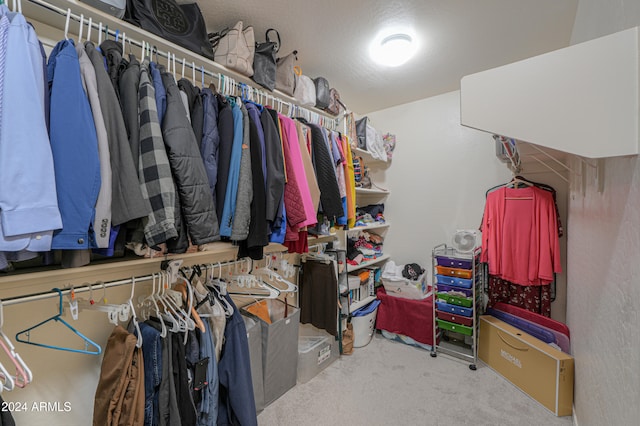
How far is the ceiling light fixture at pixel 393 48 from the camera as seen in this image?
189cm

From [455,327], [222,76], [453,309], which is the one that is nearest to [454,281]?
[453,309]

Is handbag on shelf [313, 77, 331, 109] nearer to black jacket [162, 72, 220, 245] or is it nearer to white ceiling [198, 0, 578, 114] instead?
white ceiling [198, 0, 578, 114]

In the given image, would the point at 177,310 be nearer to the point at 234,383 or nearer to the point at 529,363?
the point at 234,383

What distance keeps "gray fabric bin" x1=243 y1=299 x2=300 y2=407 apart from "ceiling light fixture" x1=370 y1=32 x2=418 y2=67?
6.59 ft

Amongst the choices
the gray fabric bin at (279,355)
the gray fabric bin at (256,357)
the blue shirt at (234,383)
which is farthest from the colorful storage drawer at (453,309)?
the blue shirt at (234,383)

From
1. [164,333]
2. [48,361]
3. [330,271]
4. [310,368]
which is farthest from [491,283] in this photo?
[48,361]

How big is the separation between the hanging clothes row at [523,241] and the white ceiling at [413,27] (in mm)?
1074

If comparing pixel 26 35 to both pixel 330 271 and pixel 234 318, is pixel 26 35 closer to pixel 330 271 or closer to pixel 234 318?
pixel 234 318

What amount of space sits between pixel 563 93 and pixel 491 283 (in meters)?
2.27

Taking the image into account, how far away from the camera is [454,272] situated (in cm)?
237

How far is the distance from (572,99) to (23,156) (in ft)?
4.87

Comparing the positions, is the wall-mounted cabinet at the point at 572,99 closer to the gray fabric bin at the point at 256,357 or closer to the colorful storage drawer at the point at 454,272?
the gray fabric bin at the point at 256,357

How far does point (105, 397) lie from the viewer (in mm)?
1058

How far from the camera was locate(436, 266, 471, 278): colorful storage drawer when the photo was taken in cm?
232
